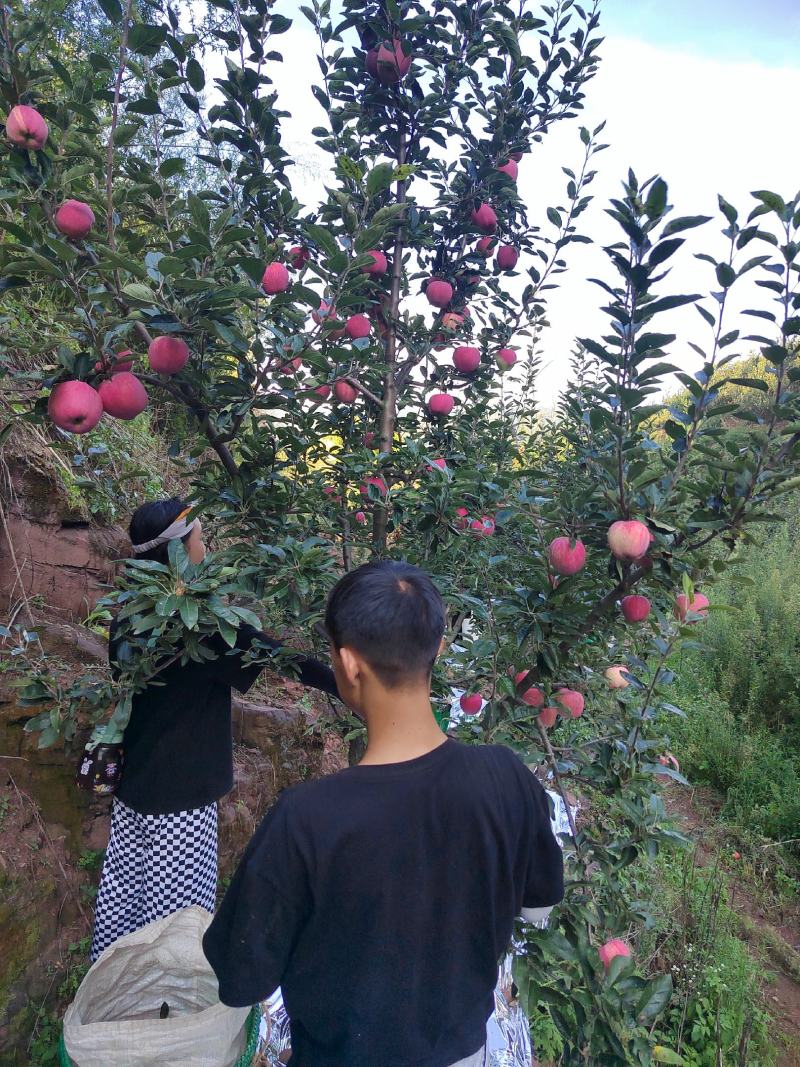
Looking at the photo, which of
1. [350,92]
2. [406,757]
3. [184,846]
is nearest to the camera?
[406,757]

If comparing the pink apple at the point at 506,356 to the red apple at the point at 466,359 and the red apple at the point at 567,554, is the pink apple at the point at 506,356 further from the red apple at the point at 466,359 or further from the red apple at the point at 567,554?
the red apple at the point at 567,554

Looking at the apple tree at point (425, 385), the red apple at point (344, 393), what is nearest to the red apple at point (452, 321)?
the apple tree at point (425, 385)

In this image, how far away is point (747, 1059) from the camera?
212 cm

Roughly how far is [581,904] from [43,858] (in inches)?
75.9

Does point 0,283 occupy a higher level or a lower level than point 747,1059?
higher

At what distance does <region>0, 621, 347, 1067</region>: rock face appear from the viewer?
2.02 meters

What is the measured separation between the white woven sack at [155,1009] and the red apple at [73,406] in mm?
1101

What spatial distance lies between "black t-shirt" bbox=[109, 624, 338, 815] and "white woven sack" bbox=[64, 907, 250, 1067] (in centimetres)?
30

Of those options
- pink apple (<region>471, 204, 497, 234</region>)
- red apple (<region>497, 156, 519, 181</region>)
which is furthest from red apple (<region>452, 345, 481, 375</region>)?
red apple (<region>497, 156, 519, 181</region>)

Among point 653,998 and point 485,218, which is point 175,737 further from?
point 485,218

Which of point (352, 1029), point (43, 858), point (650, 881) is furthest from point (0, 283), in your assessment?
point (650, 881)

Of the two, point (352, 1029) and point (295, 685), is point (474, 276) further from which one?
point (295, 685)

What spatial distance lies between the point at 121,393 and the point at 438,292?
1.17m

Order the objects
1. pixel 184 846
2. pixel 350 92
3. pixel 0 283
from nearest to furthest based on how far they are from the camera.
→ pixel 0 283, pixel 184 846, pixel 350 92
